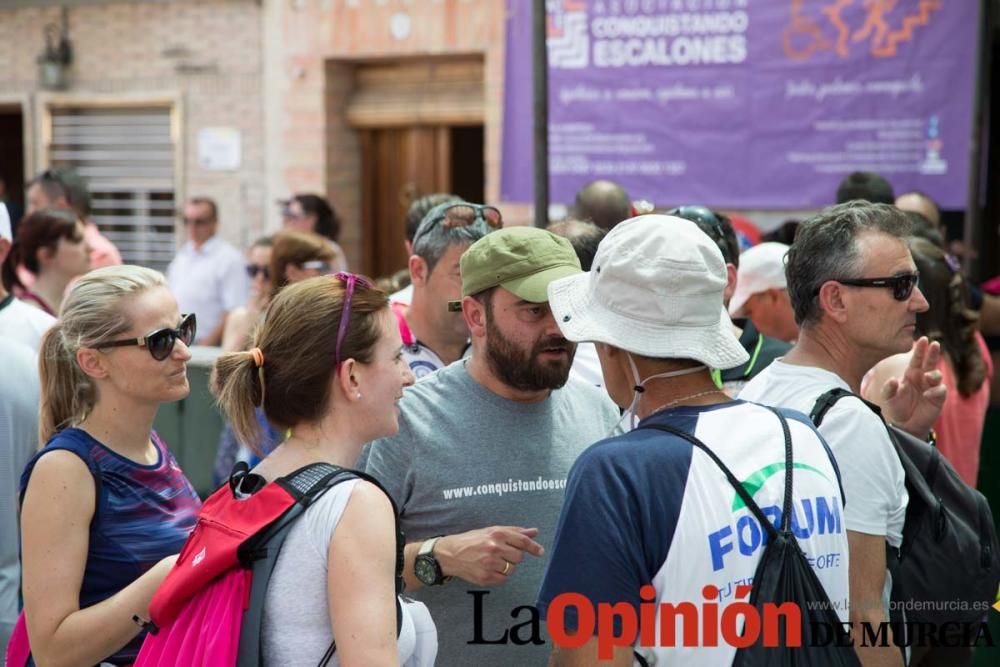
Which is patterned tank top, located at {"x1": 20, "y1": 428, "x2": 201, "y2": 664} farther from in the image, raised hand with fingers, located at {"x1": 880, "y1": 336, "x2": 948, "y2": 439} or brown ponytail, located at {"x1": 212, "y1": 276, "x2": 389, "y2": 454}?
raised hand with fingers, located at {"x1": 880, "y1": 336, "x2": 948, "y2": 439}

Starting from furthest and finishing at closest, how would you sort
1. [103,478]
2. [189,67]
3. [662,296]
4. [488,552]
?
1. [189,67]
2. [103,478]
3. [488,552]
4. [662,296]

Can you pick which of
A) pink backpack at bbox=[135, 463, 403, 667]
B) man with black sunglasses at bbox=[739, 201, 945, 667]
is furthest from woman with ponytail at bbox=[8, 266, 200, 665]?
man with black sunglasses at bbox=[739, 201, 945, 667]

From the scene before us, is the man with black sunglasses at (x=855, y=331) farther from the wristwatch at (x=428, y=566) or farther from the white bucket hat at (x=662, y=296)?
the wristwatch at (x=428, y=566)

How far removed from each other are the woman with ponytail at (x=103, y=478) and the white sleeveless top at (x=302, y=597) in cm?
56

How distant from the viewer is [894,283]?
10.3 ft

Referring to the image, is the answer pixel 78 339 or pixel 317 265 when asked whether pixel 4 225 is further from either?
pixel 317 265

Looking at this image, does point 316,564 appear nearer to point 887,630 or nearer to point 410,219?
point 887,630

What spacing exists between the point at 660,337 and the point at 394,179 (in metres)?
8.95

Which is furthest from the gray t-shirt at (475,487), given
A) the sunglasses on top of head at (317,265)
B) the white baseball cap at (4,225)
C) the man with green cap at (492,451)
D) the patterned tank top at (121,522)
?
the sunglasses on top of head at (317,265)

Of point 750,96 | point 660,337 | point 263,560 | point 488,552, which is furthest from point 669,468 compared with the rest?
point 750,96

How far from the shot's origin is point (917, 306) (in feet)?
10.5

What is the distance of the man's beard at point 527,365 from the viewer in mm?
3043

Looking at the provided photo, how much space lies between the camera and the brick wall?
11070 mm

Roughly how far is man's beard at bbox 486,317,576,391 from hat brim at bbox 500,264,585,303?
0.11 metres
